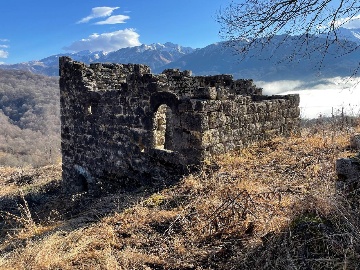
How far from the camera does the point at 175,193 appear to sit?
669 centimetres

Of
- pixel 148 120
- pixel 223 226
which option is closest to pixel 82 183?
pixel 148 120

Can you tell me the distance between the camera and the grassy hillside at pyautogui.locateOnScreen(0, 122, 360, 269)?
141 inches

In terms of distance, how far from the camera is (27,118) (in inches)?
3356

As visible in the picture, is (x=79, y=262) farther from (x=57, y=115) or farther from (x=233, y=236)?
(x=57, y=115)

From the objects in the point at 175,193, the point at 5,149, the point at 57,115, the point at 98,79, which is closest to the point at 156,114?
the point at 175,193

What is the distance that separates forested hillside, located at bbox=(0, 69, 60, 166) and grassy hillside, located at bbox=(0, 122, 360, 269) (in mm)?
53628

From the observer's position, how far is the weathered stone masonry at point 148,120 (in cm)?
770

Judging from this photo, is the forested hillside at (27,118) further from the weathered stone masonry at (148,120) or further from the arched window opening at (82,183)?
the weathered stone masonry at (148,120)

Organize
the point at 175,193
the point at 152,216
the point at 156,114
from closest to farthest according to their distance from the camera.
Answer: the point at 152,216
the point at 175,193
the point at 156,114

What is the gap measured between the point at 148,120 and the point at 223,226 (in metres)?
4.46

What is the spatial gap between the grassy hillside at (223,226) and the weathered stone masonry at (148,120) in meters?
0.77

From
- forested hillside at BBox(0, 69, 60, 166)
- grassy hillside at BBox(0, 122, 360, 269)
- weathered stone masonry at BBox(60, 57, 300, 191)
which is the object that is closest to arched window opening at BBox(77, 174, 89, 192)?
weathered stone masonry at BBox(60, 57, 300, 191)

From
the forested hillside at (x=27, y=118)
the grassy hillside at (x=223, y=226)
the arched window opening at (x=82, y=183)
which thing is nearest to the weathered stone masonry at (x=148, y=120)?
the arched window opening at (x=82, y=183)

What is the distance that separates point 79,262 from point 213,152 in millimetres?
4049
